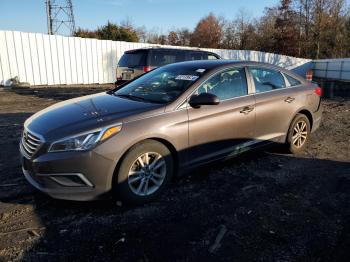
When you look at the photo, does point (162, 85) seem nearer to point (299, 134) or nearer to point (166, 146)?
point (166, 146)

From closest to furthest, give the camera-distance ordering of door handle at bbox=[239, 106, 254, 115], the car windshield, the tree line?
the car windshield < door handle at bbox=[239, 106, 254, 115] < the tree line

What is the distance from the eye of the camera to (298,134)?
5.62 meters

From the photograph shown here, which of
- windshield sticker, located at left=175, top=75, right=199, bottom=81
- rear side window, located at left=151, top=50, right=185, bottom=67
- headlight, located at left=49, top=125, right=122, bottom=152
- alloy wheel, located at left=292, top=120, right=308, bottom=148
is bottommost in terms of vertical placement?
alloy wheel, located at left=292, top=120, right=308, bottom=148

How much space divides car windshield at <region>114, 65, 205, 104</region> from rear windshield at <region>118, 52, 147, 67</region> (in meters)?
5.75

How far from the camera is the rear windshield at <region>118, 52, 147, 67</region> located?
1067 centimetres

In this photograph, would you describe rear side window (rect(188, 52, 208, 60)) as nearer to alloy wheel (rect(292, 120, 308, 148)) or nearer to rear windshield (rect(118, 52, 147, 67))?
rear windshield (rect(118, 52, 147, 67))

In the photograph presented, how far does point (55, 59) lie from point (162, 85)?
46.1 ft

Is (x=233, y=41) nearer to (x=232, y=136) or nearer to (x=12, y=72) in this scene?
(x=12, y=72)

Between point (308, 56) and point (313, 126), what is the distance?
37362 mm

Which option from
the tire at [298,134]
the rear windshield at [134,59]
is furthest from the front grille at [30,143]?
the rear windshield at [134,59]

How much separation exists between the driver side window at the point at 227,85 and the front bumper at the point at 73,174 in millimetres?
1664

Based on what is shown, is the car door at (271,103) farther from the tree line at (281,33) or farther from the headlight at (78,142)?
the tree line at (281,33)

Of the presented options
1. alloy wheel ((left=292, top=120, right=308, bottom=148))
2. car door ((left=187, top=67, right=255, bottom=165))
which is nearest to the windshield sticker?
car door ((left=187, top=67, right=255, bottom=165))

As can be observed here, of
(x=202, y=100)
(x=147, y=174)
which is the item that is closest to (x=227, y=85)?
(x=202, y=100)
